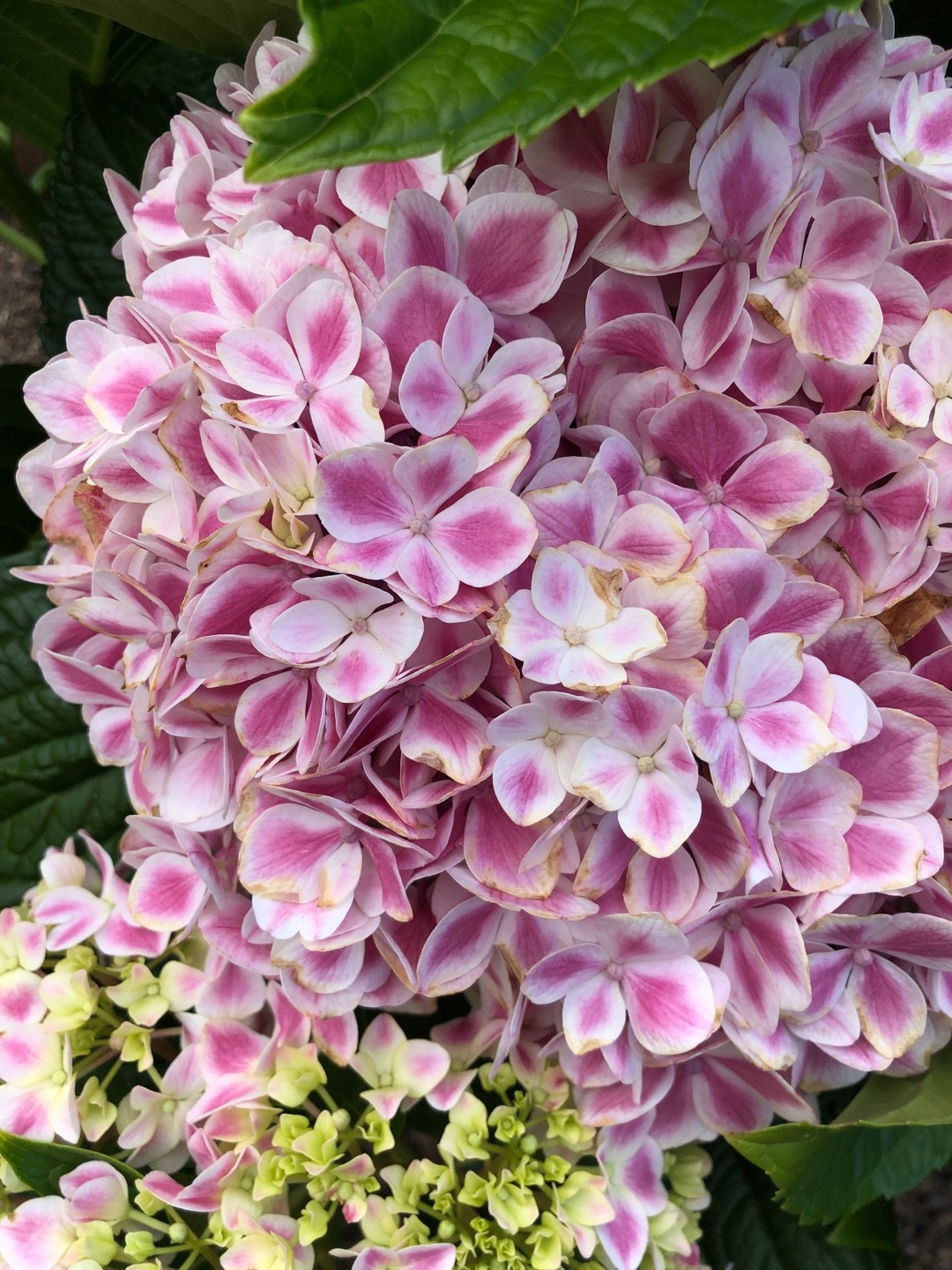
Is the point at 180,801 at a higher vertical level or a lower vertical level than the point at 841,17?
lower

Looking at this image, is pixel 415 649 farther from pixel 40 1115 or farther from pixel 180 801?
pixel 40 1115

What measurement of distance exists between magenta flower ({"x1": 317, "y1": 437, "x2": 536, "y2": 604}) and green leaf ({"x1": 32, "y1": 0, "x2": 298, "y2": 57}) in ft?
0.92

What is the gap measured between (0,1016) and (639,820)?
1.29 ft

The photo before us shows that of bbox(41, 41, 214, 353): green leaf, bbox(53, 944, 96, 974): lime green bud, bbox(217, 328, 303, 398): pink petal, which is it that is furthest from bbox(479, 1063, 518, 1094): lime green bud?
bbox(41, 41, 214, 353): green leaf

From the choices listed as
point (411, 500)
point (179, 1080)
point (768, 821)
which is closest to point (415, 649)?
point (411, 500)

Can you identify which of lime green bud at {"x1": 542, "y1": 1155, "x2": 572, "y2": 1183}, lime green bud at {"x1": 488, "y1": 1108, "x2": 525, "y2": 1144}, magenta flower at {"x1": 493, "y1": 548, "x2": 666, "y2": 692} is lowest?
lime green bud at {"x1": 542, "y1": 1155, "x2": 572, "y2": 1183}

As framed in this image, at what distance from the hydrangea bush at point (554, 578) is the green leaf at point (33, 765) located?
19cm

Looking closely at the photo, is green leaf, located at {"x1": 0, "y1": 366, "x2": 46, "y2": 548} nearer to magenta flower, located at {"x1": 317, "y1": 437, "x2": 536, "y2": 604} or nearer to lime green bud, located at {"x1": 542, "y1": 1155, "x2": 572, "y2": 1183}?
magenta flower, located at {"x1": 317, "y1": 437, "x2": 536, "y2": 604}

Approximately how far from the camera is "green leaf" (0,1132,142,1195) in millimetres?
550

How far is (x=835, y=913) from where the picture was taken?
48 cm

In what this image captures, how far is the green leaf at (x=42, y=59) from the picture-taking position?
79 centimetres

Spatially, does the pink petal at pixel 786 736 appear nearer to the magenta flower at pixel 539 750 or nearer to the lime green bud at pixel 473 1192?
the magenta flower at pixel 539 750

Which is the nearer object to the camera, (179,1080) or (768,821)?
(768,821)

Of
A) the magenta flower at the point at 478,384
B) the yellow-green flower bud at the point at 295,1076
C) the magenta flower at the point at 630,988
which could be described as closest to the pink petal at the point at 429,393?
the magenta flower at the point at 478,384
